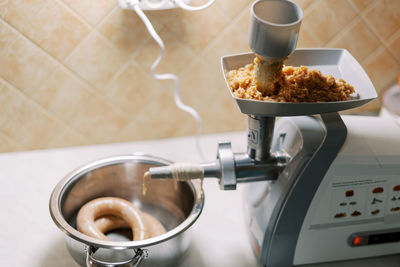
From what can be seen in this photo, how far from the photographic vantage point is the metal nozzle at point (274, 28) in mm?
532

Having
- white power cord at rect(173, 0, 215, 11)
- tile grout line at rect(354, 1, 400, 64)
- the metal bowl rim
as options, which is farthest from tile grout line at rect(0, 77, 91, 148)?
tile grout line at rect(354, 1, 400, 64)

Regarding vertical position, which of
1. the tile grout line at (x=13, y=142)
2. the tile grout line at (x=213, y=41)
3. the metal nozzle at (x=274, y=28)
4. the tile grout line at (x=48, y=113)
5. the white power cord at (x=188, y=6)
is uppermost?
the metal nozzle at (x=274, y=28)

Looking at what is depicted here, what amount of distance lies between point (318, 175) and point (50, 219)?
57 centimetres

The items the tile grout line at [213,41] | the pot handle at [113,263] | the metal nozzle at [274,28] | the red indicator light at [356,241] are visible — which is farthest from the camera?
the tile grout line at [213,41]

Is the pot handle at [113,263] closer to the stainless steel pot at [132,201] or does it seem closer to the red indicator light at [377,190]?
the stainless steel pot at [132,201]

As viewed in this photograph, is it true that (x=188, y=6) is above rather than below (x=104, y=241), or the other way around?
above

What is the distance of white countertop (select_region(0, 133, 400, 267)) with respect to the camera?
0.78m

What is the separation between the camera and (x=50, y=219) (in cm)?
85

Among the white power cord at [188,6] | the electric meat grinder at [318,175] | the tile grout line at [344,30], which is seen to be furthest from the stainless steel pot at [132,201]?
the tile grout line at [344,30]

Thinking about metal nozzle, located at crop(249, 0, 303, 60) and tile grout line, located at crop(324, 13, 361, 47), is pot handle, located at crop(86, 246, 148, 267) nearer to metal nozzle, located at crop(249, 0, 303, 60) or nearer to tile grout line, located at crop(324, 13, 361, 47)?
metal nozzle, located at crop(249, 0, 303, 60)

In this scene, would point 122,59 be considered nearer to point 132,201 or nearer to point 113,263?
point 132,201

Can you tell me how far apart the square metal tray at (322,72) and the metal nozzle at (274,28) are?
73 mm

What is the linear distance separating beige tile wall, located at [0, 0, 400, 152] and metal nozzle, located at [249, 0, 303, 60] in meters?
0.38

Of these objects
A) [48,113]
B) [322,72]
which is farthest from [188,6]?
[48,113]
